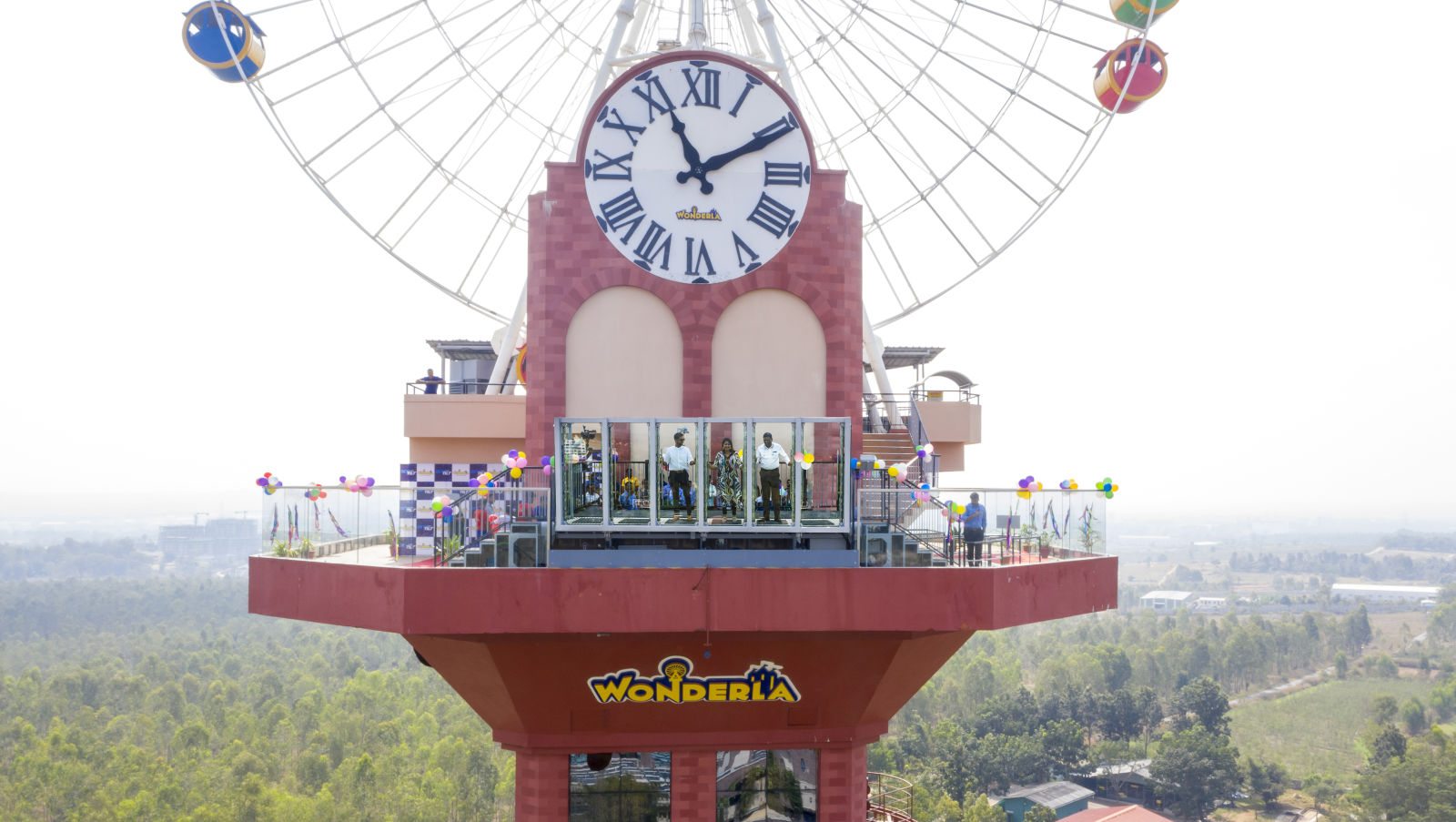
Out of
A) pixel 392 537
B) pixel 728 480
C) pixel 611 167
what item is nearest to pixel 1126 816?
pixel 728 480

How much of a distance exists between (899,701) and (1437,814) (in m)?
92.4

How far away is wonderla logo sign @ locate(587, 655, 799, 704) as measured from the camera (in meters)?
20.9

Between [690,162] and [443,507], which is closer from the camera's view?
[443,507]

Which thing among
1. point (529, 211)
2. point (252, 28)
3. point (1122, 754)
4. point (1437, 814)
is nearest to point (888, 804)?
point (529, 211)

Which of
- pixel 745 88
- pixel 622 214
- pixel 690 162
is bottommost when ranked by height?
pixel 622 214

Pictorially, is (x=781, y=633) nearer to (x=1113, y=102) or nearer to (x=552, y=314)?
(x=552, y=314)

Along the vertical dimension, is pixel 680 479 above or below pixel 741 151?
below

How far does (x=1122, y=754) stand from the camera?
12156 cm

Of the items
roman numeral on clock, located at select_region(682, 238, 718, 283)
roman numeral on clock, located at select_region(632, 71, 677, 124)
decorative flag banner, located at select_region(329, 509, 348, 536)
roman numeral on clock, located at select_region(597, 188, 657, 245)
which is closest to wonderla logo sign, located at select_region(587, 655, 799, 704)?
decorative flag banner, located at select_region(329, 509, 348, 536)

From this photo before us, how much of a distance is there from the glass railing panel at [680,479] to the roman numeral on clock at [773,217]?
17.3 ft

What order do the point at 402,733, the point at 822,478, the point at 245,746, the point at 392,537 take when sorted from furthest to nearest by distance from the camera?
the point at 402,733
the point at 245,746
the point at 392,537
the point at 822,478

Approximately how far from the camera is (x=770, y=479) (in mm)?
20203

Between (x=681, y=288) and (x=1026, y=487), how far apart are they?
26.1 ft

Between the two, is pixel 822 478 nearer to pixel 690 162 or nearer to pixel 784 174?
pixel 784 174
